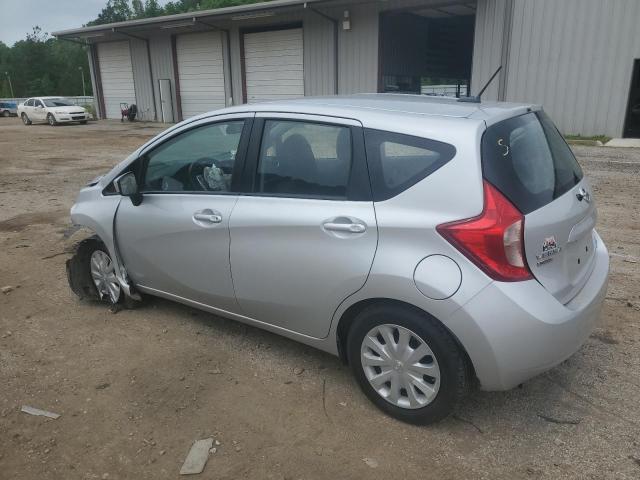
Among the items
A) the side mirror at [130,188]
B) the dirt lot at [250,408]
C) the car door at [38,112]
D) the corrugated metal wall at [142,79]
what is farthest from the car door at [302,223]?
the car door at [38,112]

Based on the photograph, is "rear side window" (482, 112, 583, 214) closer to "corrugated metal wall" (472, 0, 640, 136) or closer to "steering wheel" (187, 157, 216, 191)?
"steering wheel" (187, 157, 216, 191)

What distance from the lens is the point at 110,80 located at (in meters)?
28.7

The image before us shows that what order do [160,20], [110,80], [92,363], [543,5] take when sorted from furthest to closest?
1. [110,80]
2. [160,20]
3. [543,5]
4. [92,363]

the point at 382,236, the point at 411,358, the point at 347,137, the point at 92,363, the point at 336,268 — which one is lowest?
the point at 92,363

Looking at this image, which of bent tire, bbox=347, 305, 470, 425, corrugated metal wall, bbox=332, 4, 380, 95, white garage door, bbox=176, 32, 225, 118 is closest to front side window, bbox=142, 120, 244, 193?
bent tire, bbox=347, 305, 470, 425

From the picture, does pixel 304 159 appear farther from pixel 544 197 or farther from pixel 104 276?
pixel 104 276

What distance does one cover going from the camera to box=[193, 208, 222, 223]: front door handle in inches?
129

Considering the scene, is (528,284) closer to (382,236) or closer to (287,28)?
(382,236)

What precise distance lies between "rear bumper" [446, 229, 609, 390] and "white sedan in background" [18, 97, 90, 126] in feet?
94.1

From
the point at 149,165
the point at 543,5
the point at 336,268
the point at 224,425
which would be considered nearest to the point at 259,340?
the point at 224,425

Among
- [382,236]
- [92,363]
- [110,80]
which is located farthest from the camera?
[110,80]

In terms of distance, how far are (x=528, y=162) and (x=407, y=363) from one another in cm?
120

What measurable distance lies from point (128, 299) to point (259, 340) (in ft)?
4.27

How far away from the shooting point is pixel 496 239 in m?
2.38
